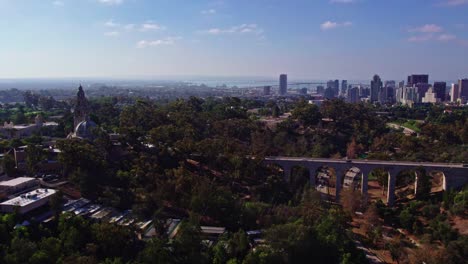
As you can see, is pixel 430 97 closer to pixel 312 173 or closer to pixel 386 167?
pixel 386 167

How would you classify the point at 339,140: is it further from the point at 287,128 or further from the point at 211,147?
the point at 211,147

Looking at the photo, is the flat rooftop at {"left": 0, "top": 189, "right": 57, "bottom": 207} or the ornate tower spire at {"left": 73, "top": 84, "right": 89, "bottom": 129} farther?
the ornate tower spire at {"left": 73, "top": 84, "right": 89, "bottom": 129}

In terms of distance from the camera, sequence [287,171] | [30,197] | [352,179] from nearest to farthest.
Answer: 1. [30,197]
2. [287,171]
3. [352,179]

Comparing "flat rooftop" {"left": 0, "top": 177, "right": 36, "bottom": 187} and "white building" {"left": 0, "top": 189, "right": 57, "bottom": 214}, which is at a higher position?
"flat rooftop" {"left": 0, "top": 177, "right": 36, "bottom": 187}

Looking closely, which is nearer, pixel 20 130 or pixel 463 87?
pixel 20 130

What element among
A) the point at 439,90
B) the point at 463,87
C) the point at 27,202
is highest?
the point at 463,87

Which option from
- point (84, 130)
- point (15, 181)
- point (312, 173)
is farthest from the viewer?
point (84, 130)

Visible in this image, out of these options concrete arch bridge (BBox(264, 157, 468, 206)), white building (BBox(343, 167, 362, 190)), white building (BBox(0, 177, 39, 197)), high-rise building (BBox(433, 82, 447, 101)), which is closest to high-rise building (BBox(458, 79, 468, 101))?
high-rise building (BBox(433, 82, 447, 101))

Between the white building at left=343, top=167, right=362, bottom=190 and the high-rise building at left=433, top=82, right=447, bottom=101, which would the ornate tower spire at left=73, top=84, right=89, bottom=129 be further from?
the high-rise building at left=433, top=82, right=447, bottom=101

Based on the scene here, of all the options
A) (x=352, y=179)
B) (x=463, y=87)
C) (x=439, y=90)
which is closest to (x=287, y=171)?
(x=352, y=179)
